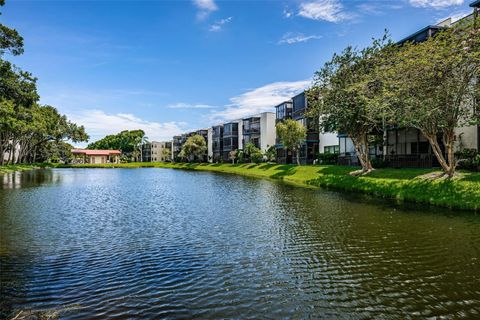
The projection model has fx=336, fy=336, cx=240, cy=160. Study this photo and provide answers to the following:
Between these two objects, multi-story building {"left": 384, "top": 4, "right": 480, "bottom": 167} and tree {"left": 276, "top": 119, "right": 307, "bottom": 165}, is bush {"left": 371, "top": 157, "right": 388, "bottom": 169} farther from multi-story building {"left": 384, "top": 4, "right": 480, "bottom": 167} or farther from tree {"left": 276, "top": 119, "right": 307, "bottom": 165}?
tree {"left": 276, "top": 119, "right": 307, "bottom": 165}

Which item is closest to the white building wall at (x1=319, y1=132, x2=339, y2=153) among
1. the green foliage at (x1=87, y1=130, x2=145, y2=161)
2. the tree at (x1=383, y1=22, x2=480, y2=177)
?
the tree at (x1=383, y1=22, x2=480, y2=177)

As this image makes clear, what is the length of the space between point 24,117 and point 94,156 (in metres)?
77.7

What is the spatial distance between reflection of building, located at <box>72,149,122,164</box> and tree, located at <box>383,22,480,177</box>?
126630 mm

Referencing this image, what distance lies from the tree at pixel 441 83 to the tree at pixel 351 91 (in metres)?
5.89

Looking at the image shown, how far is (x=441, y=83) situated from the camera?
23.9m

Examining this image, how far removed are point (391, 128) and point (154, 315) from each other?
37.1 metres

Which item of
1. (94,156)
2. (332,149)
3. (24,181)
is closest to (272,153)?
(332,149)

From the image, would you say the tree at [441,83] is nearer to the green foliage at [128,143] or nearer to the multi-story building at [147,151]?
the green foliage at [128,143]

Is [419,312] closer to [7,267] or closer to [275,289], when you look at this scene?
[275,289]

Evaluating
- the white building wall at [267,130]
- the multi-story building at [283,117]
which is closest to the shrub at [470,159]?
the multi-story building at [283,117]

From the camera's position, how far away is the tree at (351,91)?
32938 millimetres

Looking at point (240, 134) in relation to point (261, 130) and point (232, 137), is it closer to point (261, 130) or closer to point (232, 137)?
point (232, 137)

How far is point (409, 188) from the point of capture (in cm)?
2631

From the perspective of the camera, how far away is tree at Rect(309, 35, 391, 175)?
108ft
